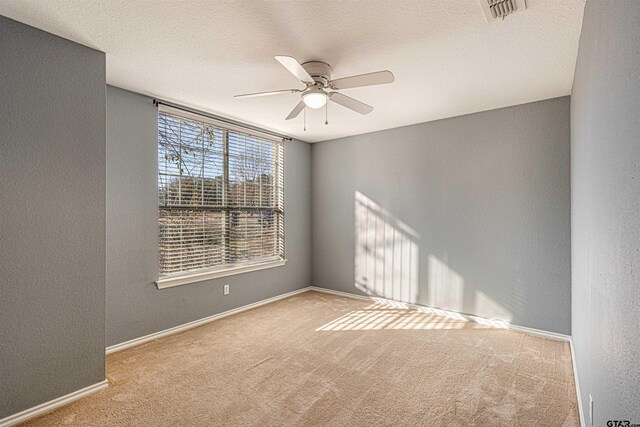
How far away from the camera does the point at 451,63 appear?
8.61 ft

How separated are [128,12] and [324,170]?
3650 mm

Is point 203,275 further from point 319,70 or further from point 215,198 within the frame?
point 319,70

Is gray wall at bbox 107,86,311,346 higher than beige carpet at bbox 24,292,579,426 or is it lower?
higher

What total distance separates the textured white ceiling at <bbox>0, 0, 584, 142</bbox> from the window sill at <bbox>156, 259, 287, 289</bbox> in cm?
195

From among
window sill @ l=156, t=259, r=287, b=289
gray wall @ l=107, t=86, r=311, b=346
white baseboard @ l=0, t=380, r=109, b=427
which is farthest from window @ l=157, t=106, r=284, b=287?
white baseboard @ l=0, t=380, r=109, b=427

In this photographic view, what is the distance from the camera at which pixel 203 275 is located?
385 cm

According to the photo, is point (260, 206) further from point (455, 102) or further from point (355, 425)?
point (355, 425)

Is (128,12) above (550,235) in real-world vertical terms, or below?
above

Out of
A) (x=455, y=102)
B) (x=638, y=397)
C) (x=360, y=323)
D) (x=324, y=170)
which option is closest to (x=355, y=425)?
(x=638, y=397)

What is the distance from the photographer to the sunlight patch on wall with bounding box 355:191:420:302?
4.46 m

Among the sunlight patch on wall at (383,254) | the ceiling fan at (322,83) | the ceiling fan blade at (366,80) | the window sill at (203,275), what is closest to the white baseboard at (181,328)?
the window sill at (203,275)

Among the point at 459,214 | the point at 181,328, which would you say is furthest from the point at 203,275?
the point at 459,214

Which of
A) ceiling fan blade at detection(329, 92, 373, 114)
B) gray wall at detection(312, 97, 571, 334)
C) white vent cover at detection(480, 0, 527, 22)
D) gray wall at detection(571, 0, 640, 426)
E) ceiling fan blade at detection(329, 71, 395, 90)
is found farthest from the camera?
gray wall at detection(312, 97, 571, 334)

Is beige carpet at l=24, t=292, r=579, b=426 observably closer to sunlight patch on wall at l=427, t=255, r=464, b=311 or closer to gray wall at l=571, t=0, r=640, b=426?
sunlight patch on wall at l=427, t=255, r=464, b=311
